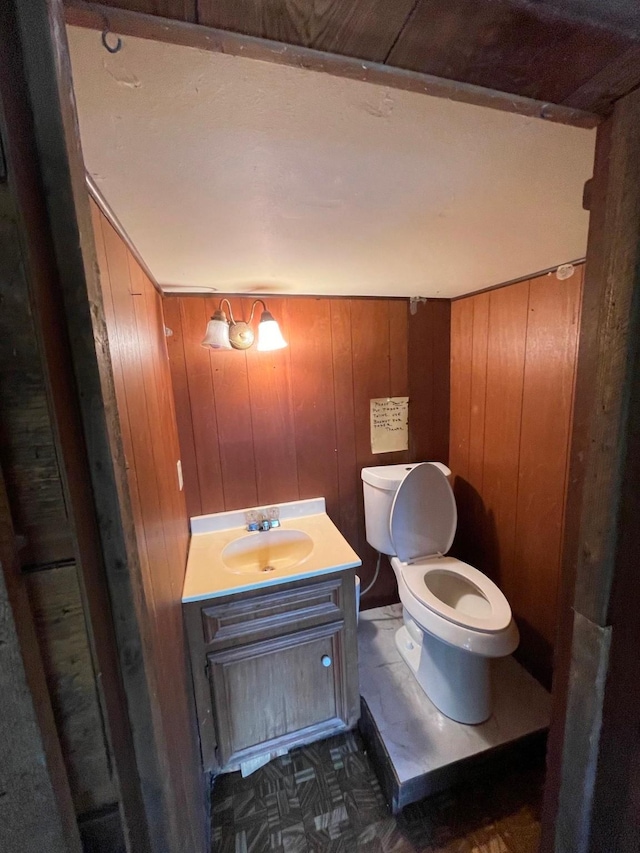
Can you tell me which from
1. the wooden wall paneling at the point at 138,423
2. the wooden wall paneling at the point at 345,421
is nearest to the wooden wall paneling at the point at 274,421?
the wooden wall paneling at the point at 345,421

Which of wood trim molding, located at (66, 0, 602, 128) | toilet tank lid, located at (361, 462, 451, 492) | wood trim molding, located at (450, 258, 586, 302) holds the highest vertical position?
wood trim molding, located at (450, 258, 586, 302)

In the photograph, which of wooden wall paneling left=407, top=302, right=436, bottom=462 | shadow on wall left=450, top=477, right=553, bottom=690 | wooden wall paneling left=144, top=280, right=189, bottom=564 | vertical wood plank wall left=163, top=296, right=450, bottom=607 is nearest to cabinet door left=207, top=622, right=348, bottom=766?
wooden wall paneling left=144, top=280, right=189, bottom=564

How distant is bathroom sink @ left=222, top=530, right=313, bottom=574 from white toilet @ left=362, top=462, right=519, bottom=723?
39 cm

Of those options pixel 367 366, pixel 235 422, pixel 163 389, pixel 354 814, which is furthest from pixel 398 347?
pixel 354 814

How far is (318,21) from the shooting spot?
12.1 inches

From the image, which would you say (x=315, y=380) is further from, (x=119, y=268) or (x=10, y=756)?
(x=10, y=756)

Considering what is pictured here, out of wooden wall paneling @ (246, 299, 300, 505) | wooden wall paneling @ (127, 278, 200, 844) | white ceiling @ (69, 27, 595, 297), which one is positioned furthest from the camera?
wooden wall paneling @ (246, 299, 300, 505)

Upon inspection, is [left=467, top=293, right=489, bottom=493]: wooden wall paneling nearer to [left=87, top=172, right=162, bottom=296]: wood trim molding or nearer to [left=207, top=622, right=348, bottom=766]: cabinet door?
[left=207, top=622, right=348, bottom=766]: cabinet door

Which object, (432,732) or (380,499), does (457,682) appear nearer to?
(432,732)

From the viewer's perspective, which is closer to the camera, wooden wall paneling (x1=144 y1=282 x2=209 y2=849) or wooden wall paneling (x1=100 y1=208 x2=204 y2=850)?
wooden wall paneling (x1=100 y1=208 x2=204 y2=850)

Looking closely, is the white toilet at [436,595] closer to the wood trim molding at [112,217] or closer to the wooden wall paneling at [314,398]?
the wooden wall paneling at [314,398]

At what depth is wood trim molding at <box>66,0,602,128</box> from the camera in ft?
0.99

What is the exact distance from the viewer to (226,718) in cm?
118

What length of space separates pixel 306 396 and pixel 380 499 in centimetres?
62
